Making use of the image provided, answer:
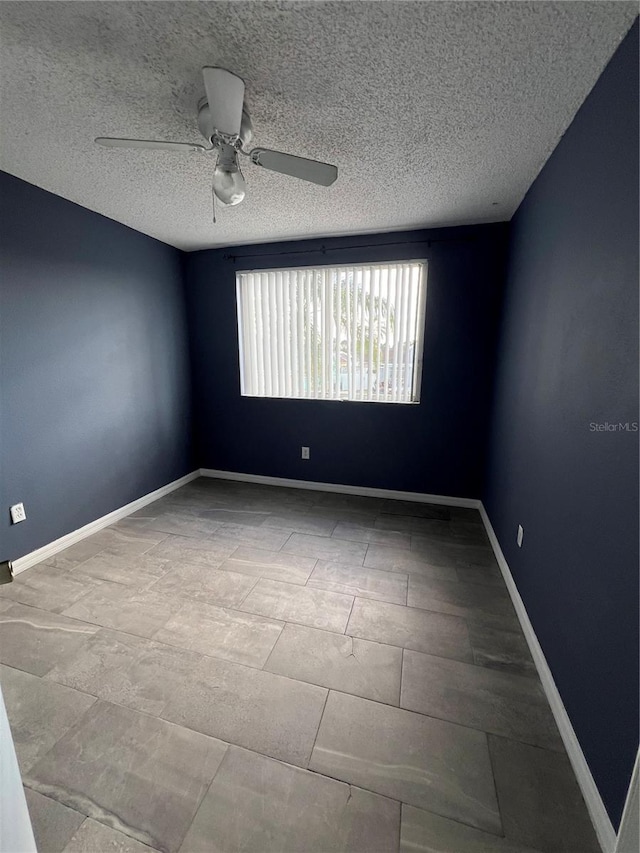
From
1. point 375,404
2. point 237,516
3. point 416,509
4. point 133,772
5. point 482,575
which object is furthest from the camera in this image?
point 375,404

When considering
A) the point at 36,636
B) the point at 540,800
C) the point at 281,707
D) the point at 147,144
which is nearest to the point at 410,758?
the point at 540,800

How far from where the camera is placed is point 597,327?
3.95 ft

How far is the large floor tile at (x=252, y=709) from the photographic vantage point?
1.20 metres

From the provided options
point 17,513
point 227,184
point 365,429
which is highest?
point 227,184

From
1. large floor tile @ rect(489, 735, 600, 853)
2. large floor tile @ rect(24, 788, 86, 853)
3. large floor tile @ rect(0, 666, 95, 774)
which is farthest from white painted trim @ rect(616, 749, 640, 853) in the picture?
large floor tile @ rect(0, 666, 95, 774)

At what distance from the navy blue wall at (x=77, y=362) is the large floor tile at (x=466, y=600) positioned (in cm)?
252

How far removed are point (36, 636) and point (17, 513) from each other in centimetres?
89

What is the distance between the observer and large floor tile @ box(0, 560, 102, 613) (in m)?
1.88

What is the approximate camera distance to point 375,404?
10.4 ft

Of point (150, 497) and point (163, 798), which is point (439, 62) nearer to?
point (163, 798)

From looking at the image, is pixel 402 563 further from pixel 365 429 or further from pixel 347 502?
pixel 365 429

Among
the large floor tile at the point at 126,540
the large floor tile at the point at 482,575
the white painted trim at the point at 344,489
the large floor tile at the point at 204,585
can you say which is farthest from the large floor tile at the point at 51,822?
the white painted trim at the point at 344,489

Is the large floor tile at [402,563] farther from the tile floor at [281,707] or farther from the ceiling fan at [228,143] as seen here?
the ceiling fan at [228,143]

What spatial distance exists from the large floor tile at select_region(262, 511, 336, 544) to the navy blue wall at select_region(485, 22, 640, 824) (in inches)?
53.4
